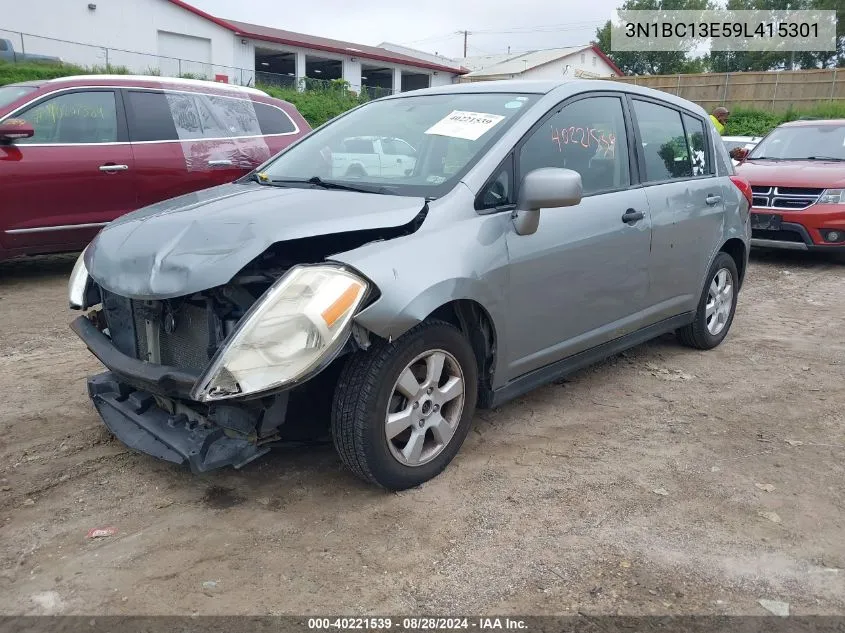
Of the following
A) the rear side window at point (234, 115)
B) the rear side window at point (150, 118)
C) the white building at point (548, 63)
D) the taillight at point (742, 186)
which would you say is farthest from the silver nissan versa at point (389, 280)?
the white building at point (548, 63)

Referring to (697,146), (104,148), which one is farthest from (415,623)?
(104,148)

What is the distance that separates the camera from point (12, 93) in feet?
21.1

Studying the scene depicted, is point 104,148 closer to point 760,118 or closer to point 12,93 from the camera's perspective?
point 12,93

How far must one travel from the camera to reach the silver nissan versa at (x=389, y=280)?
2.68 metres

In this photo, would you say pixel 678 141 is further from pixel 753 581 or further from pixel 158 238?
pixel 158 238

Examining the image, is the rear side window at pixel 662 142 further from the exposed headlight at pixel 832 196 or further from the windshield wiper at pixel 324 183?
the exposed headlight at pixel 832 196

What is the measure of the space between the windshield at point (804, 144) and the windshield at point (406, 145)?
7199mm

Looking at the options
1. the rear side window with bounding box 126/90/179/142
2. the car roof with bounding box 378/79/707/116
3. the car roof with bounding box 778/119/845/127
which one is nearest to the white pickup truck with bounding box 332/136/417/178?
the car roof with bounding box 378/79/707/116

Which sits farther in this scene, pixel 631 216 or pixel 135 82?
pixel 135 82

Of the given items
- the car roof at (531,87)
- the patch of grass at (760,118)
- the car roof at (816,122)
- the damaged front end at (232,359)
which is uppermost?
the patch of grass at (760,118)

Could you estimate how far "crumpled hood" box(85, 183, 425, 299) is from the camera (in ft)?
8.84

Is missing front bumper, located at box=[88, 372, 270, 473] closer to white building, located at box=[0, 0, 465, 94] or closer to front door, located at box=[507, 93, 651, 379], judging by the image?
front door, located at box=[507, 93, 651, 379]

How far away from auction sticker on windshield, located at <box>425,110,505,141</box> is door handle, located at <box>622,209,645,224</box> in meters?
0.90

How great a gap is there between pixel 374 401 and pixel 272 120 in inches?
220
